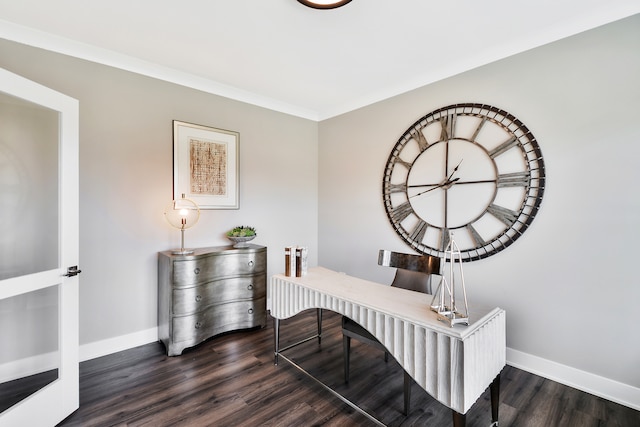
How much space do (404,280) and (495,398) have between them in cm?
102

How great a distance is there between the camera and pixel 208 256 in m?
2.83

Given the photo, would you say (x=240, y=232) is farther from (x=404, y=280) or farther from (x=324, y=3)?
(x=324, y=3)

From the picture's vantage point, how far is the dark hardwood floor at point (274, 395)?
183 cm

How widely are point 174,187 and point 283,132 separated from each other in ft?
5.36

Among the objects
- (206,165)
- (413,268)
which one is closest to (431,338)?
(413,268)

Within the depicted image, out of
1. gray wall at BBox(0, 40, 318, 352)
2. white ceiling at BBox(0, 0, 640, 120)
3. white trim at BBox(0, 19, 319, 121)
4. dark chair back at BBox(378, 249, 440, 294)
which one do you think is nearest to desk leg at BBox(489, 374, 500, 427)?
dark chair back at BBox(378, 249, 440, 294)

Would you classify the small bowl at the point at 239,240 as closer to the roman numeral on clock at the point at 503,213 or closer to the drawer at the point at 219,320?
the drawer at the point at 219,320

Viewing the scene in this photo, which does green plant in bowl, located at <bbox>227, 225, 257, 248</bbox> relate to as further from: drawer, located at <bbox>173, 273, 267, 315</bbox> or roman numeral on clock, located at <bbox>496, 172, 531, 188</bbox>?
roman numeral on clock, located at <bbox>496, 172, 531, 188</bbox>

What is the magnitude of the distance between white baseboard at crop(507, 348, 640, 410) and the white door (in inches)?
133

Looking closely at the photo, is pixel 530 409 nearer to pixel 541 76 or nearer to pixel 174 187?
pixel 541 76

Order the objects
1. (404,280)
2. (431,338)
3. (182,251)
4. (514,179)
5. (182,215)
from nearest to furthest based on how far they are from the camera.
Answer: (431,338)
(514,179)
(404,280)
(182,251)
(182,215)

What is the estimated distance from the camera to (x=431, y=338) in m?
1.42

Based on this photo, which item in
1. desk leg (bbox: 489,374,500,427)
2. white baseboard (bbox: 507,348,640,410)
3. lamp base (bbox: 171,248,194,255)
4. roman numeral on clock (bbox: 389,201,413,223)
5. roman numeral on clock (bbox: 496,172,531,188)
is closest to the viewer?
desk leg (bbox: 489,374,500,427)

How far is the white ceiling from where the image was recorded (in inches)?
78.9
